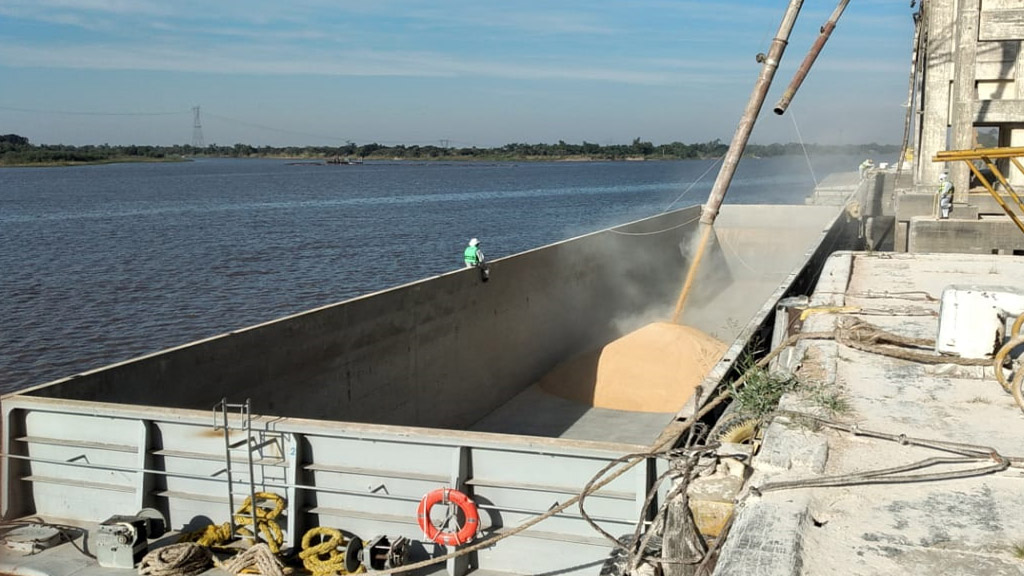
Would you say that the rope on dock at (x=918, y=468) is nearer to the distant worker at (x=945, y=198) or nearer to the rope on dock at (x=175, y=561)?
the rope on dock at (x=175, y=561)

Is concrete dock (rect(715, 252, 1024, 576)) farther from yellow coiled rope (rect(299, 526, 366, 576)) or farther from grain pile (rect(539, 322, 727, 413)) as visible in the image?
grain pile (rect(539, 322, 727, 413))

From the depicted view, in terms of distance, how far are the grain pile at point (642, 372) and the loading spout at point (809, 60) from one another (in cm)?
434

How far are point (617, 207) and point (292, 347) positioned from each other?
60722 millimetres

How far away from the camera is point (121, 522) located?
21.1ft

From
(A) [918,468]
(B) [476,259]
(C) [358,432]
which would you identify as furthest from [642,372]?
(A) [918,468]

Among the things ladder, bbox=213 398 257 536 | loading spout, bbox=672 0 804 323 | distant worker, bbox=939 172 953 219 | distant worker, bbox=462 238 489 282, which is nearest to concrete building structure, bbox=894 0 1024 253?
distant worker, bbox=939 172 953 219

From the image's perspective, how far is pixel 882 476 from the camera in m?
4.38

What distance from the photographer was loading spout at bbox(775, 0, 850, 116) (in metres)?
15.5

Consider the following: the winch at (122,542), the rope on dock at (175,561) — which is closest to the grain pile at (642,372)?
the rope on dock at (175,561)

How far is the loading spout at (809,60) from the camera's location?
50.9 ft

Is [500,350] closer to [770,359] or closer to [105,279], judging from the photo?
[770,359]

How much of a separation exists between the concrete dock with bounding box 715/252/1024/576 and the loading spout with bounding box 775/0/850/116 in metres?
9.38

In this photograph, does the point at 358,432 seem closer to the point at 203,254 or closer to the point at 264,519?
the point at 264,519

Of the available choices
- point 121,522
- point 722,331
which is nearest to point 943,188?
point 722,331
